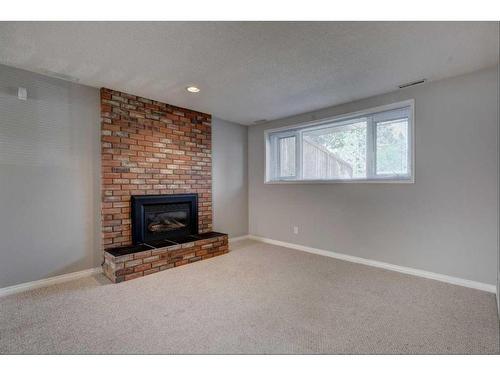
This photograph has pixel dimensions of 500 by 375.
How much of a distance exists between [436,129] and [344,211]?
4.84 ft

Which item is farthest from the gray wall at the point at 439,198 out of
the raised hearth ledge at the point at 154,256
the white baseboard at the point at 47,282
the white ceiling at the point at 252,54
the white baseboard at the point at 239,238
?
the white baseboard at the point at 47,282

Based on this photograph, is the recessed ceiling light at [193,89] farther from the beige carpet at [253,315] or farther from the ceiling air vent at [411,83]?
the ceiling air vent at [411,83]

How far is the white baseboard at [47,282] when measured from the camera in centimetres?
249

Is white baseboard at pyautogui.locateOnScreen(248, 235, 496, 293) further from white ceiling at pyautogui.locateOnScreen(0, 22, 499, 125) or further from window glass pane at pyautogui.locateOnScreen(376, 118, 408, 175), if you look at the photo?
white ceiling at pyautogui.locateOnScreen(0, 22, 499, 125)

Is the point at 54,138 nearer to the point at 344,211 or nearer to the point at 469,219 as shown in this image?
the point at 344,211

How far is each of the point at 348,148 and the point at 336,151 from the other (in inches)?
7.5

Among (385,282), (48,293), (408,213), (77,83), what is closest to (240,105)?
(77,83)

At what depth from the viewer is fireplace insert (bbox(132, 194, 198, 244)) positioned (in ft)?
10.9

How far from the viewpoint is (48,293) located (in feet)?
8.18

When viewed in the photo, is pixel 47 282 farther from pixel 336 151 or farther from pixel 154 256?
pixel 336 151

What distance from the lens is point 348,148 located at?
12.1 feet

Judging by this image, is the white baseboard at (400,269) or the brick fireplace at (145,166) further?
the brick fireplace at (145,166)

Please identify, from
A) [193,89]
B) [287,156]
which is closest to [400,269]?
[287,156]

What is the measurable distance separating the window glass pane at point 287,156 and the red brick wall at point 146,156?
130 cm
